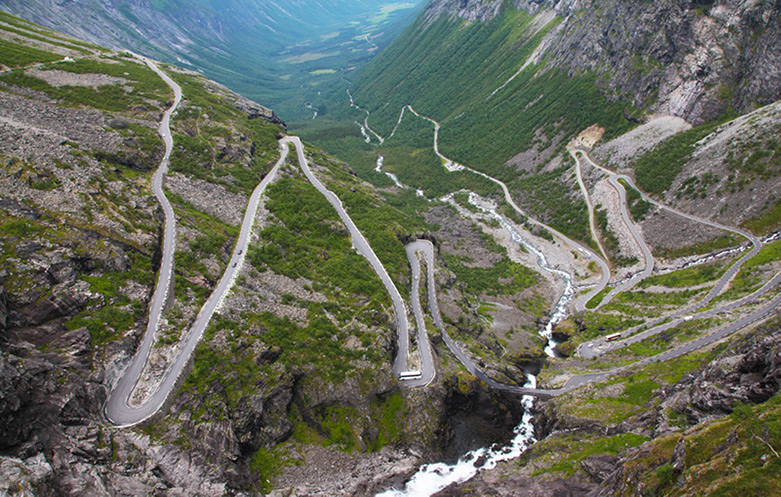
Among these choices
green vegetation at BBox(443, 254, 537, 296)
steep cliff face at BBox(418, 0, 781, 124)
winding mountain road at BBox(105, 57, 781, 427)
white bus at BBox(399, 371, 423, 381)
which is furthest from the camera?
steep cliff face at BBox(418, 0, 781, 124)

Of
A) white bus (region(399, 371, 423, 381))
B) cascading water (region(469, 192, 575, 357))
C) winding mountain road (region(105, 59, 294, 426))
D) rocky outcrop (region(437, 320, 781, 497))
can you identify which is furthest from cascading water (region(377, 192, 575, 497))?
winding mountain road (region(105, 59, 294, 426))

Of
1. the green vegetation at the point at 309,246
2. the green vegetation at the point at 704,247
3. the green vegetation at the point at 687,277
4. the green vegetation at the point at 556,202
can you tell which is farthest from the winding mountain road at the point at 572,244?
the green vegetation at the point at 309,246

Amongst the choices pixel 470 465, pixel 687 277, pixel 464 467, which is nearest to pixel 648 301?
pixel 687 277

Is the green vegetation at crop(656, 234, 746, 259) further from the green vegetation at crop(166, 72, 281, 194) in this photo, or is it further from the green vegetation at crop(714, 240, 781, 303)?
the green vegetation at crop(166, 72, 281, 194)

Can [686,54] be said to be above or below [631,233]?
above

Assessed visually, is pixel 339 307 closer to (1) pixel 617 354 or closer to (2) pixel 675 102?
(1) pixel 617 354

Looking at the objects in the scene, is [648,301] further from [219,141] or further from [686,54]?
[219,141]

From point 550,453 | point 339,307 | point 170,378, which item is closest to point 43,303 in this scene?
point 170,378

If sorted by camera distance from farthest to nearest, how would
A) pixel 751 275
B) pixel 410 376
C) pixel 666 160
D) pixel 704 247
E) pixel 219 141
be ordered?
pixel 666 160 < pixel 219 141 < pixel 704 247 < pixel 751 275 < pixel 410 376

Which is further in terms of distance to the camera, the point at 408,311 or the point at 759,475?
the point at 408,311
